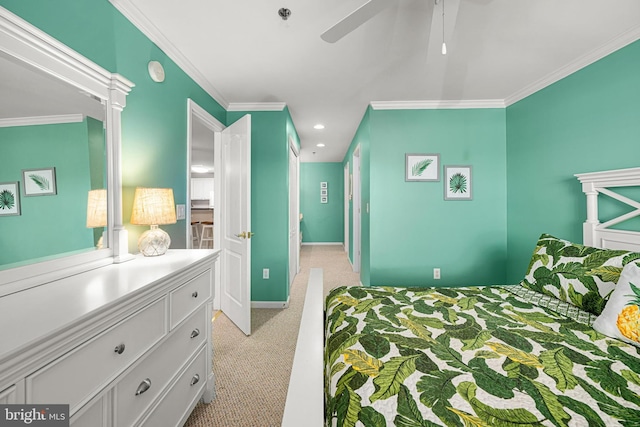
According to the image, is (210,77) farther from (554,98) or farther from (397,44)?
(554,98)

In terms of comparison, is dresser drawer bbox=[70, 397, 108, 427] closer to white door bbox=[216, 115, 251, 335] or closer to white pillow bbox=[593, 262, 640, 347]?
white door bbox=[216, 115, 251, 335]

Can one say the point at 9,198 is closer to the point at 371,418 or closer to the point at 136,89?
the point at 136,89

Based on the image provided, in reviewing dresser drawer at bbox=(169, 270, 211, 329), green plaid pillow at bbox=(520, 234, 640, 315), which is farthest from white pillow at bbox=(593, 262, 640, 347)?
dresser drawer at bbox=(169, 270, 211, 329)

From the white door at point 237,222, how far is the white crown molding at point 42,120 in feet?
4.26

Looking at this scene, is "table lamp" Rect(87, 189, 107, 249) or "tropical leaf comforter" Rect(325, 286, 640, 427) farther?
"table lamp" Rect(87, 189, 107, 249)

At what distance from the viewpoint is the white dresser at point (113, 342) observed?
0.66m

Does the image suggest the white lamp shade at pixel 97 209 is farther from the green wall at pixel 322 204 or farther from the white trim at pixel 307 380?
the green wall at pixel 322 204

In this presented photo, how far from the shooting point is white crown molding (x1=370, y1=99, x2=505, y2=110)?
10.3 feet

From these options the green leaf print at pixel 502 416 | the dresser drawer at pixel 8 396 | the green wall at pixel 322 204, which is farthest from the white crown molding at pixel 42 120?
the green wall at pixel 322 204

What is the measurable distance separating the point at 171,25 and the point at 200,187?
7.78 meters

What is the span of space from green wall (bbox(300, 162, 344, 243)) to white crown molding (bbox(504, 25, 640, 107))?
4.97m

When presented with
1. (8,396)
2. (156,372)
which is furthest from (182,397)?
(8,396)

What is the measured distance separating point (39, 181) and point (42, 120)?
0.87ft

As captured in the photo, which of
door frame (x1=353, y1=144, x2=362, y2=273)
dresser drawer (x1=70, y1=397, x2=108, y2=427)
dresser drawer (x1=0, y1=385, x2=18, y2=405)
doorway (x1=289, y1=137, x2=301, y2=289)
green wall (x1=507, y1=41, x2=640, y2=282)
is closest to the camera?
dresser drawer (x1=0, y1=385, x2=18, y2=405)
